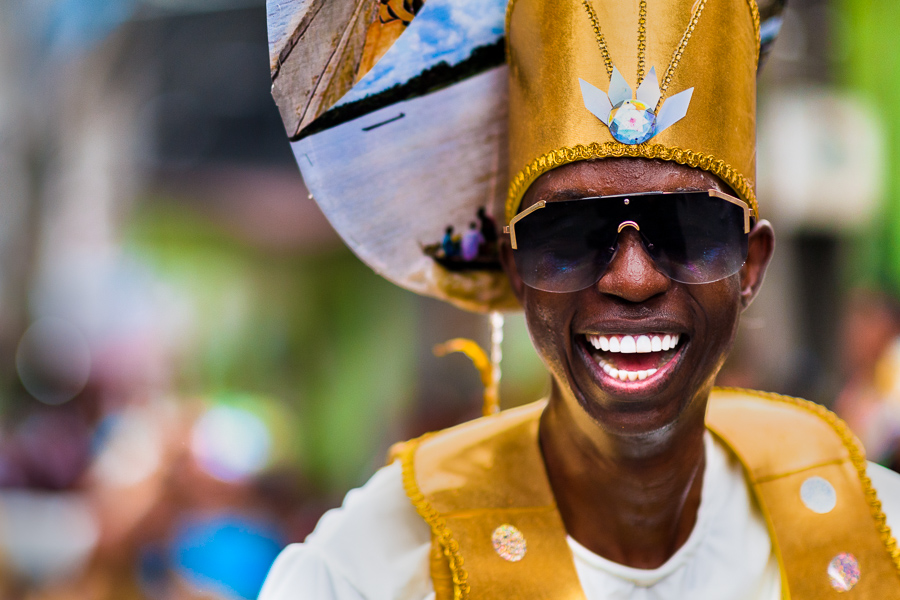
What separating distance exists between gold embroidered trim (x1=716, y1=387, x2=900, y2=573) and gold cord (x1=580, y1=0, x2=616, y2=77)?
1106 mm

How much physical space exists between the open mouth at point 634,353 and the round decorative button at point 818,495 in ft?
2.02

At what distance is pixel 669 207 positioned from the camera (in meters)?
1.68

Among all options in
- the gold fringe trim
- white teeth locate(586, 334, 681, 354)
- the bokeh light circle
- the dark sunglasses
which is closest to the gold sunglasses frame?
the dark sunglasses

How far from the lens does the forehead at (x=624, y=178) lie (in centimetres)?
170

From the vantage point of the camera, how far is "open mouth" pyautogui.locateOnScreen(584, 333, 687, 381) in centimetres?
171

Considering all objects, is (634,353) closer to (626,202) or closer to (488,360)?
(626,202)

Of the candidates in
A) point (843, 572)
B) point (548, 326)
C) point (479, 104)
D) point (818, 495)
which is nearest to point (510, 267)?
point (548, 326)

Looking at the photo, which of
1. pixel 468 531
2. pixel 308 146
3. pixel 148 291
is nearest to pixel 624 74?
pixel 308 146

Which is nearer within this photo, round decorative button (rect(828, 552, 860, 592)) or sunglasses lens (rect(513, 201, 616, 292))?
sunglasses lens (rect(513, 201, 616, 292))

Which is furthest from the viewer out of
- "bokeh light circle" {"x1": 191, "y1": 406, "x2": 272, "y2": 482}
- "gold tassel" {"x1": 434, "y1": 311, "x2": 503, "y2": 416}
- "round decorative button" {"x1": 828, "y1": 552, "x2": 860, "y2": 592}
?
"bokeh light circle" {"x1": 191, "y1": 406, "x2": 272, "y2": 482}

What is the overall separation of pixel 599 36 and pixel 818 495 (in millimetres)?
1247

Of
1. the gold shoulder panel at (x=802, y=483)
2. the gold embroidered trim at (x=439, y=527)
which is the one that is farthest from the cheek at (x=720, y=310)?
the gold embroidered trim at (x=439, y=527)

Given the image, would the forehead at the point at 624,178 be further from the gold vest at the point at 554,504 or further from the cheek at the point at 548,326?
the gold vest at the point at 554,504

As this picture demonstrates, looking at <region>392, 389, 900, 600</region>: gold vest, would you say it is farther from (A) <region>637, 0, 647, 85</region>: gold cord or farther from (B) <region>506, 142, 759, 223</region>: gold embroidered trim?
(A) <region>637, 0, 647, 85</region>: gold cord
